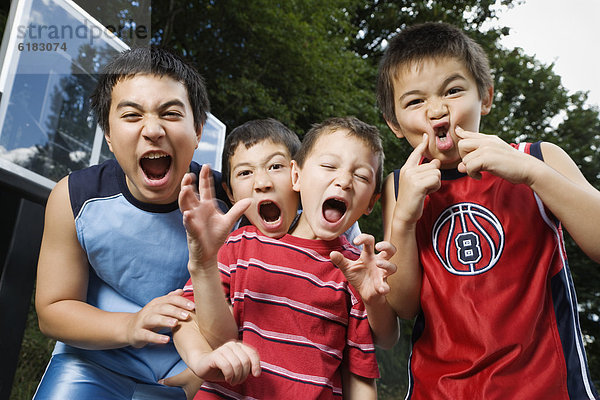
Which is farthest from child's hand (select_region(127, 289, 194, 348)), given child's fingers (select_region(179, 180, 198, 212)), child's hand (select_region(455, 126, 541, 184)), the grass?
the grass

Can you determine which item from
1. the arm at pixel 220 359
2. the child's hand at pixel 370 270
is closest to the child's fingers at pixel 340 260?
the child's hand at pixel 370 270

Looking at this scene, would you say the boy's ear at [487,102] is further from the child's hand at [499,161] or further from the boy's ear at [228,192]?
the boy's ear at [228,192]

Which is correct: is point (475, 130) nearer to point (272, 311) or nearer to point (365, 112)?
point (272, 311)

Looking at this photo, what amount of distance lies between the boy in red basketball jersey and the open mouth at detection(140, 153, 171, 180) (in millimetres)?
908

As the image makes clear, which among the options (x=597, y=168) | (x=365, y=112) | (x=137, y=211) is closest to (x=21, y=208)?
(x=137, y=211)

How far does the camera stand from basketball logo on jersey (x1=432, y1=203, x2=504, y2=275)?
1.60 m

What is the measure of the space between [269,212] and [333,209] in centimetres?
31

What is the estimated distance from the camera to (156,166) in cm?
196

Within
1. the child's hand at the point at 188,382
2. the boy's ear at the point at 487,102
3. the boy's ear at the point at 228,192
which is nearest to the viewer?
the child's hand at the point at 188,382

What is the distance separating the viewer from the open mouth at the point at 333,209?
1678 millimetres

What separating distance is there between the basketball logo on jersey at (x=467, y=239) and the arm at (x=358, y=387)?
46cm

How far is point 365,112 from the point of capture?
1052cm

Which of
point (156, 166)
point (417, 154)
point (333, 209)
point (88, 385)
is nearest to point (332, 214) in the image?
point (333, 209)

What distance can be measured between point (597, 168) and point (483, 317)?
1413cm
